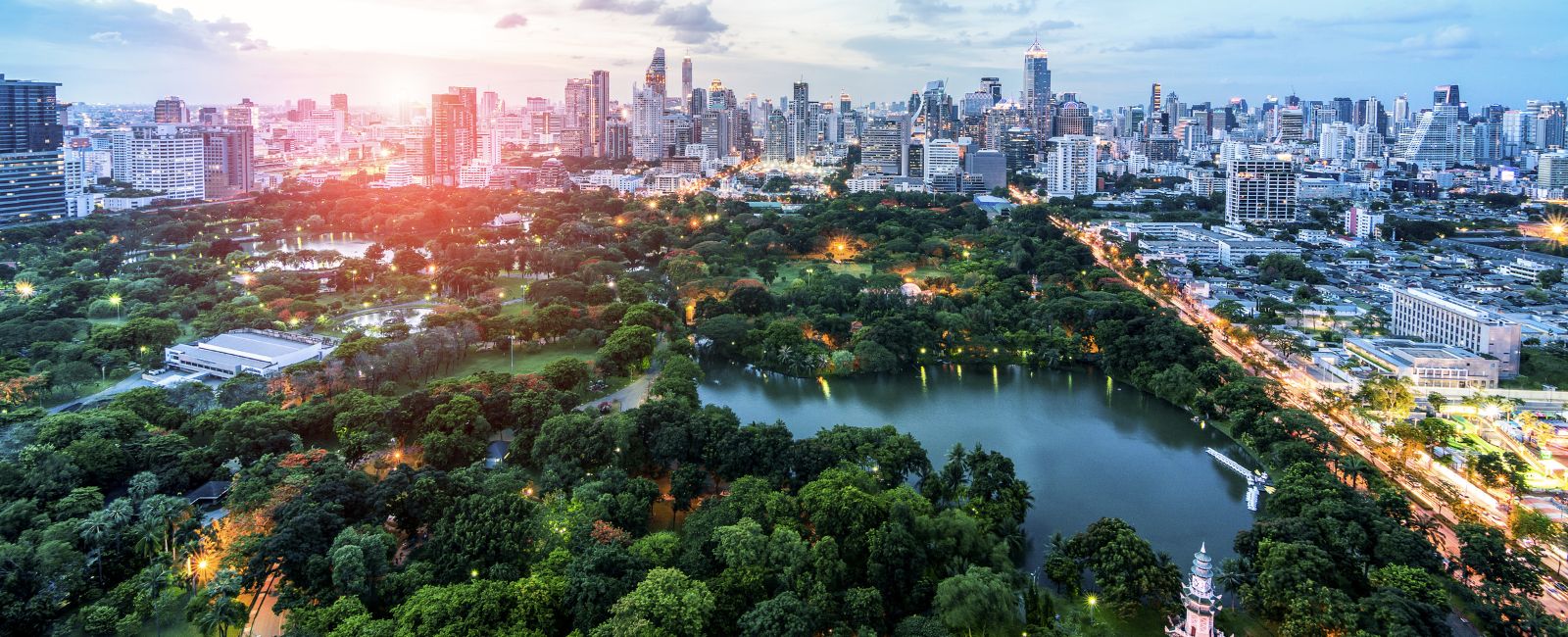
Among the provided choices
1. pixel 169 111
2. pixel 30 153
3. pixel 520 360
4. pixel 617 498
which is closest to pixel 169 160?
pixel 30 153

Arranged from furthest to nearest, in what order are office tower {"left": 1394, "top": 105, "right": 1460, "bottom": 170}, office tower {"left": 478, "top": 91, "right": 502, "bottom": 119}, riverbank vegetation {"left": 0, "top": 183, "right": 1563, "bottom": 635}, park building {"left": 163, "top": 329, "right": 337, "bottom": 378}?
office tower {"left": 478, "top": 91, "right": 502, "bottom": 119}, office tower {"left": 1394, "top": 105, "right": 1460, "bottom": 170}, park building {"left": 163, "top": 329, "right": 337, "bottom": 378}, riverbank vegetation {"left": 0, "top": 183, "right": 1563, "bottom": 635}

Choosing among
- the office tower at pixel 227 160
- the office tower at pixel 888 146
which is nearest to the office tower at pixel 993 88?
the office tower at pixel 888 146

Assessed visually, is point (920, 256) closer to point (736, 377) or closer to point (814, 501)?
point (736, 377)

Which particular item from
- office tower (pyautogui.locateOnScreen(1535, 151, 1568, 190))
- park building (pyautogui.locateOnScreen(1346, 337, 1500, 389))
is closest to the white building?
park building (pyautogui.locateOnScreen(1346, 337, 1500, 389))

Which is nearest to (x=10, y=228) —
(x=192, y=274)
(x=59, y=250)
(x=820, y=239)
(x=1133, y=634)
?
(x=59, y=250)

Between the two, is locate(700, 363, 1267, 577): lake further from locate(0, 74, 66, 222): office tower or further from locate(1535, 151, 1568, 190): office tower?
locate(1535, 151, 1568, 190): office tower

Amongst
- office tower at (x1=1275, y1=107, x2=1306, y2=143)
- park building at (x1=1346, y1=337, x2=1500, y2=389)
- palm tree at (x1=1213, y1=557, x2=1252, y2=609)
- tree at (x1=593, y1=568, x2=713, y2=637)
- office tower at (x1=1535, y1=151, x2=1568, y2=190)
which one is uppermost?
office tower at (x1=1275, y1=107, x2=1306, y2=143)

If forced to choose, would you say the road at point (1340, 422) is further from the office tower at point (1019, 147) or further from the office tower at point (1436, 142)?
the office tower at point (1436, 142)
